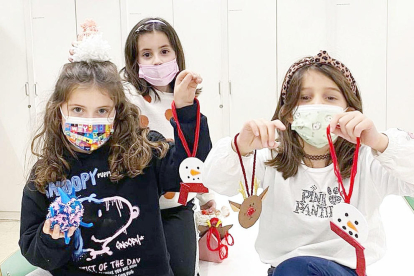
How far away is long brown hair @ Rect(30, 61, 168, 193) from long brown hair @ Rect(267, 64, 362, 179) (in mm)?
403

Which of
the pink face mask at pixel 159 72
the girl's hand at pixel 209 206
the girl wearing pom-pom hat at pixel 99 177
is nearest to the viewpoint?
the girl wearing pom-pom hat at pixel 99 177

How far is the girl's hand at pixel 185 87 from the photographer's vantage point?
126cm

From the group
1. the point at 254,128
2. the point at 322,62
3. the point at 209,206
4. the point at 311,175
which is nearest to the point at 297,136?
the point at 311,175

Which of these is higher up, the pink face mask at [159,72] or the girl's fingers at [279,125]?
the pink face mask at [159,72]

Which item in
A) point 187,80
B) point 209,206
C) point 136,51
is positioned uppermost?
point 136,51

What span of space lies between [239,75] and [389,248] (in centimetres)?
210

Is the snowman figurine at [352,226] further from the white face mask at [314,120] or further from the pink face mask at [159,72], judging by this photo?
the pink face mask at [159,72]

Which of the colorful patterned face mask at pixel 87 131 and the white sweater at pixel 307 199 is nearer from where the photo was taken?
the white sweater at pixel 307 199

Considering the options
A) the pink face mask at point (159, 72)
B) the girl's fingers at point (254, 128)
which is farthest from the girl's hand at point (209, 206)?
the girl's fingers at point (254, 128)

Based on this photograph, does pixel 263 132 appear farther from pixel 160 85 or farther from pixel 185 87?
pixel 160 85

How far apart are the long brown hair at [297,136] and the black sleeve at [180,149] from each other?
21 centimetres

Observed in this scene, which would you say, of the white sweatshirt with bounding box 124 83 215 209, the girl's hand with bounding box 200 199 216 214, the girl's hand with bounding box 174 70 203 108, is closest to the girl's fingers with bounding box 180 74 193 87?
the girl's hand with bounding box 174 70 203 108

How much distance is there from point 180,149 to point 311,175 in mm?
413

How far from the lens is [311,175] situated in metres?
1.34
